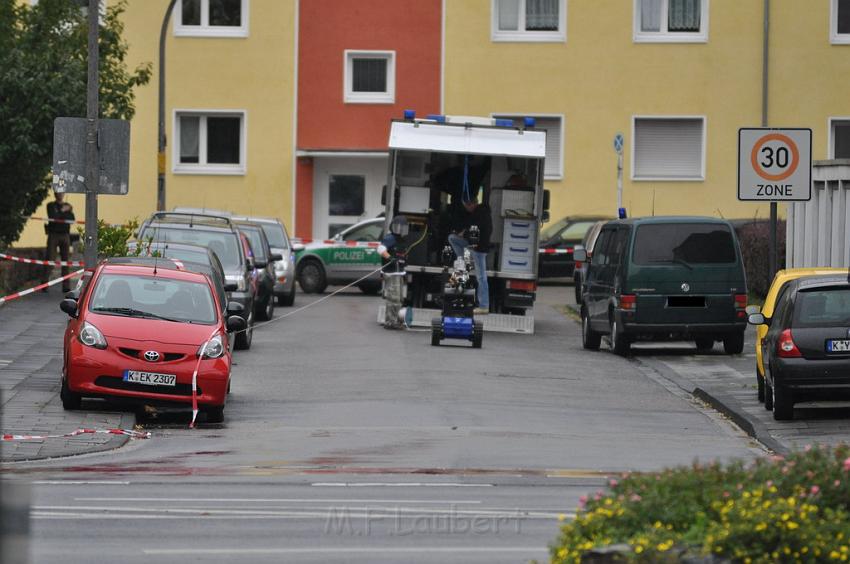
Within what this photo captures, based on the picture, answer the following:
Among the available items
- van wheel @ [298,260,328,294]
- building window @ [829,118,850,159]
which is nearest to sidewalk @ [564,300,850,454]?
van wheel @ [298,260,328,294]

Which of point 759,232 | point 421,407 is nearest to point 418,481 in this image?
point 421,407

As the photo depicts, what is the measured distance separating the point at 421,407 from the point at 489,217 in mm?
9878

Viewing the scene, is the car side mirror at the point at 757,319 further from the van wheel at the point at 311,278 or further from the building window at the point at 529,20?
the building window at the point at 529,20

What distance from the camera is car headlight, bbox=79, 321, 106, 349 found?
1598 centimetres

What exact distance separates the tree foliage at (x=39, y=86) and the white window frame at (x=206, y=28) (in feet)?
31.3

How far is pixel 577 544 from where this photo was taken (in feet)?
21.1

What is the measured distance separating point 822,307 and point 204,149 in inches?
1101

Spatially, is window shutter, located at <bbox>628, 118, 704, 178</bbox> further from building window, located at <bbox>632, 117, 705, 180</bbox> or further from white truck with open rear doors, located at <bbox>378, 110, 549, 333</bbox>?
white truck with open rear doors, located at <bbox>378, 110, 549, 333</bbox>

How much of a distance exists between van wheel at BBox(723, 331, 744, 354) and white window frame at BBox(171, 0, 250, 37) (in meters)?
21.1

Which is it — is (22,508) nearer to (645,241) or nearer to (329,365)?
(329,365)

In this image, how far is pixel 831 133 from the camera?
138 feet

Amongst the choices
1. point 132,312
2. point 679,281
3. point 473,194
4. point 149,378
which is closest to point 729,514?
point 149,378

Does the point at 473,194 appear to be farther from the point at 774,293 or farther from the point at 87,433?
the point at 87,433

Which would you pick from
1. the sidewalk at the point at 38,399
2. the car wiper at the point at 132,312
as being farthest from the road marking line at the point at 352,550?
the car wiper at the point at 132,312
